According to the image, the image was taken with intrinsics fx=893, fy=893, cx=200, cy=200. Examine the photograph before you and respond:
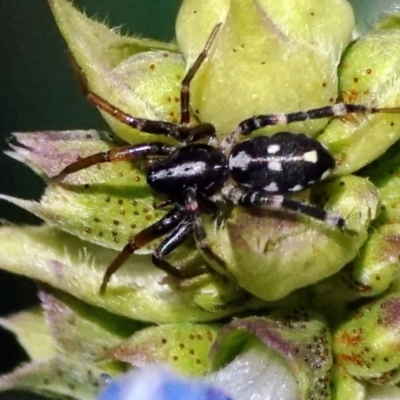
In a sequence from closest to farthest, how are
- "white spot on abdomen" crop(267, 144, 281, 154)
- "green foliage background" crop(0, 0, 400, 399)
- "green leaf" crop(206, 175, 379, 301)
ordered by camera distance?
"green leaf" crop(206, 175, 379, 301), "white spot on abdomen" crop(267, 144, 281, 154), "green foliage background" crop(0, 0, 400, 399)

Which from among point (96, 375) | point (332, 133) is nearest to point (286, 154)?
point (332, 133)

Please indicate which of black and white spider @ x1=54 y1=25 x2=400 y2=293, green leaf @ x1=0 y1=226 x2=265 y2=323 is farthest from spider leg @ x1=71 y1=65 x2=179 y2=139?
green leaf @ x1=0 y1=226 x2=265 y2=323

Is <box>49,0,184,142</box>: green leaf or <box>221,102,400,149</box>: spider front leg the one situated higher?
<box>49,0,184,142</box>: green leaf

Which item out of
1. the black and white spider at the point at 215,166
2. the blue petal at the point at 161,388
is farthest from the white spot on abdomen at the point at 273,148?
the blue petal at the point at 161,388

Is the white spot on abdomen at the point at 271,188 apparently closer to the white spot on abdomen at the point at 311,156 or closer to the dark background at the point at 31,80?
the white spot on abdomen at the point at 311,156

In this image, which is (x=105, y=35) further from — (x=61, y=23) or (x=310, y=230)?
(x=310, y=230)

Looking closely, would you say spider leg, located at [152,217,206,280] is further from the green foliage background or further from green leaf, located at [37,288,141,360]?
the green foliage background
